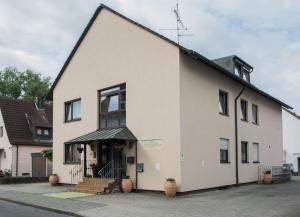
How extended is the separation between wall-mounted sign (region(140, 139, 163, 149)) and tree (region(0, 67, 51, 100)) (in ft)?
152

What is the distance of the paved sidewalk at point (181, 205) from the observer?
42.9ft

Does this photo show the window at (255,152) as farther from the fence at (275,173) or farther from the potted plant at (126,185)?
the potted plant at (126,185)

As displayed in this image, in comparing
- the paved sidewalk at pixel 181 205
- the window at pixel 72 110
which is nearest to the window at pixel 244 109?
the paved sidewalk at pixel 181 205

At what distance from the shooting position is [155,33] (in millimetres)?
19562

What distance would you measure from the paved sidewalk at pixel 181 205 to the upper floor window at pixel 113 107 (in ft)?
14.2

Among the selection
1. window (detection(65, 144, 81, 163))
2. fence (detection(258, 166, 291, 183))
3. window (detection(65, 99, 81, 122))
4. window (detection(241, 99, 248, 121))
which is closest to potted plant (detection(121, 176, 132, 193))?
window (detection(65, 144, 81, 163))

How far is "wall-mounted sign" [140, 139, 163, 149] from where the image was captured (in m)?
18.9

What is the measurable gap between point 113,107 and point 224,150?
247 inches

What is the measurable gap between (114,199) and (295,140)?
33593mm

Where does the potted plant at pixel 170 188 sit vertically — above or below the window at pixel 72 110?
below

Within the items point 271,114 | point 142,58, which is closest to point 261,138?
point 271,114

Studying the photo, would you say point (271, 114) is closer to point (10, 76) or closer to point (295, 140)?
point (295, 140)

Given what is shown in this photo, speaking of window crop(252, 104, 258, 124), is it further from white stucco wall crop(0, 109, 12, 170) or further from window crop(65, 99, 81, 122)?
white stucco wall crop(0, 109, 12, 170)

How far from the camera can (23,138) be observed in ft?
115
